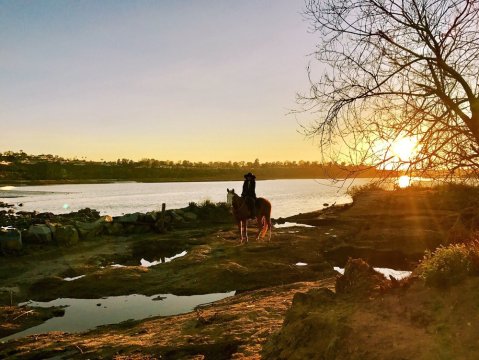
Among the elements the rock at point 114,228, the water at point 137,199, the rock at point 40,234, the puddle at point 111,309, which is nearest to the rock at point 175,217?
A: the rock at point 114,228

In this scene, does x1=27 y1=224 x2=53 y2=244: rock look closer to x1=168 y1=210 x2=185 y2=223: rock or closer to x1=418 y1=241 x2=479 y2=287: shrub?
x1=168 y1=210 x2=185 y2=223: rock

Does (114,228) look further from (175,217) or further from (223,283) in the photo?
(223,283)

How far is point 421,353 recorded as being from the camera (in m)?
4.47

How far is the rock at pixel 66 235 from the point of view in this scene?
835 inches

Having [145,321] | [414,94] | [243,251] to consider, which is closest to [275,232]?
[243,251]

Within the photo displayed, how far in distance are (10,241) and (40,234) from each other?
5.75ft

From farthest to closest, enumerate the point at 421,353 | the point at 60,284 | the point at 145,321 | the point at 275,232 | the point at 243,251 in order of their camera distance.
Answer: the point at 275,232 < the point at 243,251 < the point at 60,284 < the point at 145,321 < the point at 421,353

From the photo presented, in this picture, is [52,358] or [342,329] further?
[52,358]

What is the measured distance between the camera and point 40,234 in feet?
67.2

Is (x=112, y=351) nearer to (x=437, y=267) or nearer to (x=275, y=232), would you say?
(x=437, y=267)

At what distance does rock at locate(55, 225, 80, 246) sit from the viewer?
69.6ft

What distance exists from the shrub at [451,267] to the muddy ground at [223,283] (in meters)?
0.25

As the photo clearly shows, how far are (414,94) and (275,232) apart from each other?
790 inches

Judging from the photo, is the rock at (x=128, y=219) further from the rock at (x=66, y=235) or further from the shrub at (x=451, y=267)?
the shrub at (x=451, y=267)
